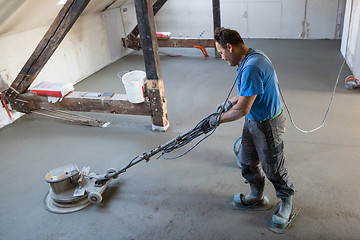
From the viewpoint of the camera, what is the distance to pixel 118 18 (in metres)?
7.02

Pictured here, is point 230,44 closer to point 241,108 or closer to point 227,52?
point 227,52

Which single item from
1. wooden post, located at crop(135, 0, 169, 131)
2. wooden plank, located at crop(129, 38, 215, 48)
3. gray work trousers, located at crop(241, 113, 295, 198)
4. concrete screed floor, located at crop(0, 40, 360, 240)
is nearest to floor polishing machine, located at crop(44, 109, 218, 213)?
concrete screed floor, located at crop(0, 40, 360, 240)

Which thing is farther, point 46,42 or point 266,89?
point 46,42

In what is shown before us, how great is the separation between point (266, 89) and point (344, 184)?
1.43 m

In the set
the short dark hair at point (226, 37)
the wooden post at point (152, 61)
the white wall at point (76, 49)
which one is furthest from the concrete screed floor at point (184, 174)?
the short dark hair at point (226, 37)

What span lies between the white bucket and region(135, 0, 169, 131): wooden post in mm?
108

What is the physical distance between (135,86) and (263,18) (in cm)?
502

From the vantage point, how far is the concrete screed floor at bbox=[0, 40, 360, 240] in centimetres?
252

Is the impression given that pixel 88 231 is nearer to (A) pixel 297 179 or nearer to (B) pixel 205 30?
(A) pixel 297 179

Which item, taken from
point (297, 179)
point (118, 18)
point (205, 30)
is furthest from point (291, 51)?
point (297, 179)

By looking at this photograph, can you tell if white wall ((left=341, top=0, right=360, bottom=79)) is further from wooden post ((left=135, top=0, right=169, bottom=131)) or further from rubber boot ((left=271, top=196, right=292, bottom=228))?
rubber boot ((left=271, top=196, right=292, bottom=228))

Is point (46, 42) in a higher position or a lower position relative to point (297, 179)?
higher

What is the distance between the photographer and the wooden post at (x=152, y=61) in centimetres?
334

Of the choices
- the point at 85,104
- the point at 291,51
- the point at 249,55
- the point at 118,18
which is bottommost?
the point at 291,51
